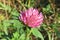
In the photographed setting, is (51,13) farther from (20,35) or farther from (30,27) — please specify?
(30,27)

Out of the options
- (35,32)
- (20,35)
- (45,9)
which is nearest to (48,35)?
(45,9)

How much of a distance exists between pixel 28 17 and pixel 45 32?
32.2 inches

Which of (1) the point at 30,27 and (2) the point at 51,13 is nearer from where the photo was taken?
(1) the point at 30,27

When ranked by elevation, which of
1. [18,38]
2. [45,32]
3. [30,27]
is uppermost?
[30,27]

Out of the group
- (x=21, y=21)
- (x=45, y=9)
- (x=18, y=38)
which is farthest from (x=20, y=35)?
(x=45, y=9)

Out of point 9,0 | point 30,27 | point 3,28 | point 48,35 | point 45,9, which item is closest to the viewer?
point 30,27

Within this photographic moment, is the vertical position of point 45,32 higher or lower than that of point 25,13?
lower

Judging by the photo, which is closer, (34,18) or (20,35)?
(34,18)

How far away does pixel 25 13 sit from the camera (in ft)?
4.46

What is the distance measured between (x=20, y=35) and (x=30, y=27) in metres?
0.24

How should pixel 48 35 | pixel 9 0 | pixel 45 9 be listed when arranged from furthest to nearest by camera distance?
1. pixel 9 0
2. pixel 45 9
3. pixel 48 35

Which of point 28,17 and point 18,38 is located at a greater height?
point 28,17

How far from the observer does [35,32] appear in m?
1.33

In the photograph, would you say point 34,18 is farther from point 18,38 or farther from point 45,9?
point 45,9
